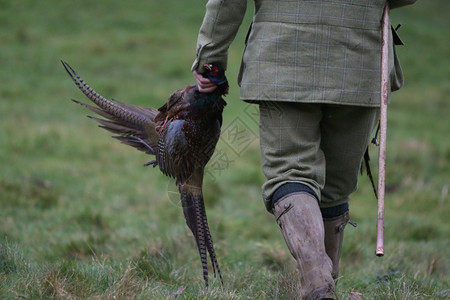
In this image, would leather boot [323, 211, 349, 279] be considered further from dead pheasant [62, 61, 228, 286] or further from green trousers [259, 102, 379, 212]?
dead pheasant [62, 61, 228, 286]

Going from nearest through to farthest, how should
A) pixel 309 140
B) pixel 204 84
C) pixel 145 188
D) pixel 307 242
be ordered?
pixel 307 242 → pixel 309 140 → pixel 204 84 → pixel 145 188

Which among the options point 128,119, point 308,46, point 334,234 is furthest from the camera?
point 128,119

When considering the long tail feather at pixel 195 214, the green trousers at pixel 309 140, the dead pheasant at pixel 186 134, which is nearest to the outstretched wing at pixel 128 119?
the dead pheasant at pixel 186 134

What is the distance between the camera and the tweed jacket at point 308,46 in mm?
3006

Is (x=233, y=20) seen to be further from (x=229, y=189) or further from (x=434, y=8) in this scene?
(x=434, y=8)

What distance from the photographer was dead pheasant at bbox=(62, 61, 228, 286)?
3434mm

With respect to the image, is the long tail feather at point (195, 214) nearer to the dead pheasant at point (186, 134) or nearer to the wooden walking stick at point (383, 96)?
the dead pheasant at point (186, 134)

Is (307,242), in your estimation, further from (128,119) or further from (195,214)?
(128,119)

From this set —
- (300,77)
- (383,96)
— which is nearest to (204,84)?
(300,77)

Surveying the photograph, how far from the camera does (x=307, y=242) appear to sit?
114 inches

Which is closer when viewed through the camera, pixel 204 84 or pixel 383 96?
pixel 383 96

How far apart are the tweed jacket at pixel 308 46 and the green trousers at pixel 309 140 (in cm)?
11

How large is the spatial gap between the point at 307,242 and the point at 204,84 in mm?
964

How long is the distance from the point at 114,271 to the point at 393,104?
10240 millimetres
